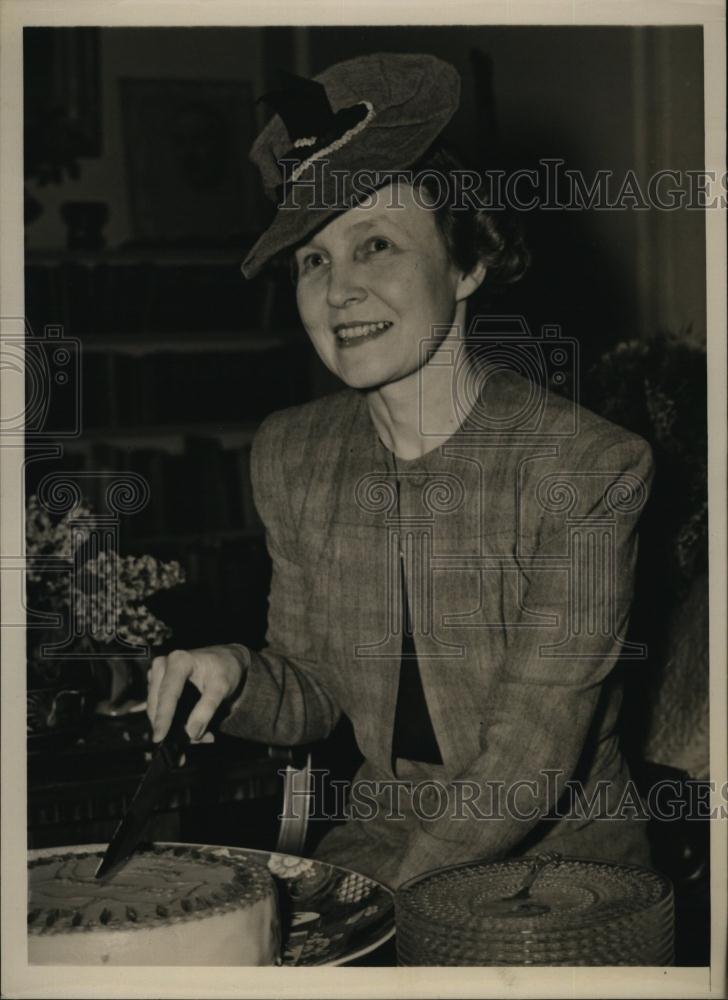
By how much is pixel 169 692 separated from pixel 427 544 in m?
0.34

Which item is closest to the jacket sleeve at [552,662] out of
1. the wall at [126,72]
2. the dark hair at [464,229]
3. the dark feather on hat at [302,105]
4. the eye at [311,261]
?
the dark hair at [464,229]

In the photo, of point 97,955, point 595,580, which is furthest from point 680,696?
point 97,955

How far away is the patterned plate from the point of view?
129 centimetres

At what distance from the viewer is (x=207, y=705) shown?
56.8 inches

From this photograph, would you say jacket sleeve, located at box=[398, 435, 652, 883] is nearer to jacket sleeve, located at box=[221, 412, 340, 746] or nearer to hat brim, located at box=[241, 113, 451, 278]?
jacket sleeve, located at box=[221, 412, 340, 746]

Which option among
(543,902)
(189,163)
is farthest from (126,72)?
(543,902)

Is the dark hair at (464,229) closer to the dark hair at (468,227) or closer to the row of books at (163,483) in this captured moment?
the dark hair at (468,227)

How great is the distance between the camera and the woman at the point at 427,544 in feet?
4.61

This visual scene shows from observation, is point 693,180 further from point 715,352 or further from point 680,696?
point 680,696

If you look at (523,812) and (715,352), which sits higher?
(715,352)

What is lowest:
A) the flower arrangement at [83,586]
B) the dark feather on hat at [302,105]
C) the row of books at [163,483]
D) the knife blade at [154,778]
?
the knife blade at [154,778]

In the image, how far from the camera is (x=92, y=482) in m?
1.45

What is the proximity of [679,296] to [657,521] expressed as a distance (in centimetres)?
27

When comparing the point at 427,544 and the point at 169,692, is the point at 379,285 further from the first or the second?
the point at 169,692
